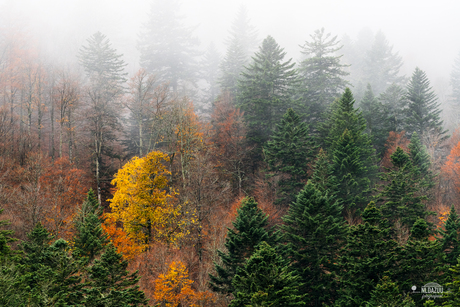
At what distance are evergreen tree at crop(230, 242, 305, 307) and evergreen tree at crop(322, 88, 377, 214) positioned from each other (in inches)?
532

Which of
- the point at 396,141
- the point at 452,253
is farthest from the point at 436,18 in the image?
the point at 452,253

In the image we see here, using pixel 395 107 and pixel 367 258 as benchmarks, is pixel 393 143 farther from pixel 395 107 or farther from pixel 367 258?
pixel 367 258

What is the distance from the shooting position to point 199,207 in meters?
29.6

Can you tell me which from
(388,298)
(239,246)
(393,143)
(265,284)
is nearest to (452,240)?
(388,298)

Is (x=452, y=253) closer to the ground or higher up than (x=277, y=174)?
closer to the ground

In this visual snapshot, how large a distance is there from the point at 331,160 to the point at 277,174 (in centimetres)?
579

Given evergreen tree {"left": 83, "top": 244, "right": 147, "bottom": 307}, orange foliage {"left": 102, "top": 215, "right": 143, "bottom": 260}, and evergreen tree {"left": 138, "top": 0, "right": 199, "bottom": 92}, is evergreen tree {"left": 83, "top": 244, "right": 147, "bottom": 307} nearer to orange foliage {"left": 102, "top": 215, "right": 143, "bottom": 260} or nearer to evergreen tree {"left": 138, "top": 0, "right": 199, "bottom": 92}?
orange foliage {"left": 102, "top": 215, "right": 143, "bottom": 260}

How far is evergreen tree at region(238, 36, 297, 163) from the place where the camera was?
3831cm

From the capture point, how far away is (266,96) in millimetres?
39438

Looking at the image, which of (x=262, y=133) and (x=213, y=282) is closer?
(x=213, y=282)

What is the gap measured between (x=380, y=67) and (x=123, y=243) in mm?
63733

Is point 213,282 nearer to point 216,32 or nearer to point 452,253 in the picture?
point 452,253

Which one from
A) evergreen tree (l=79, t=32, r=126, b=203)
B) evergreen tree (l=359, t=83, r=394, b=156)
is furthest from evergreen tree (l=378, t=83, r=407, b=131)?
evergreen tree (l=79, t=32, r=126, b=203)

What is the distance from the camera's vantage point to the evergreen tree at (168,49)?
183ft
